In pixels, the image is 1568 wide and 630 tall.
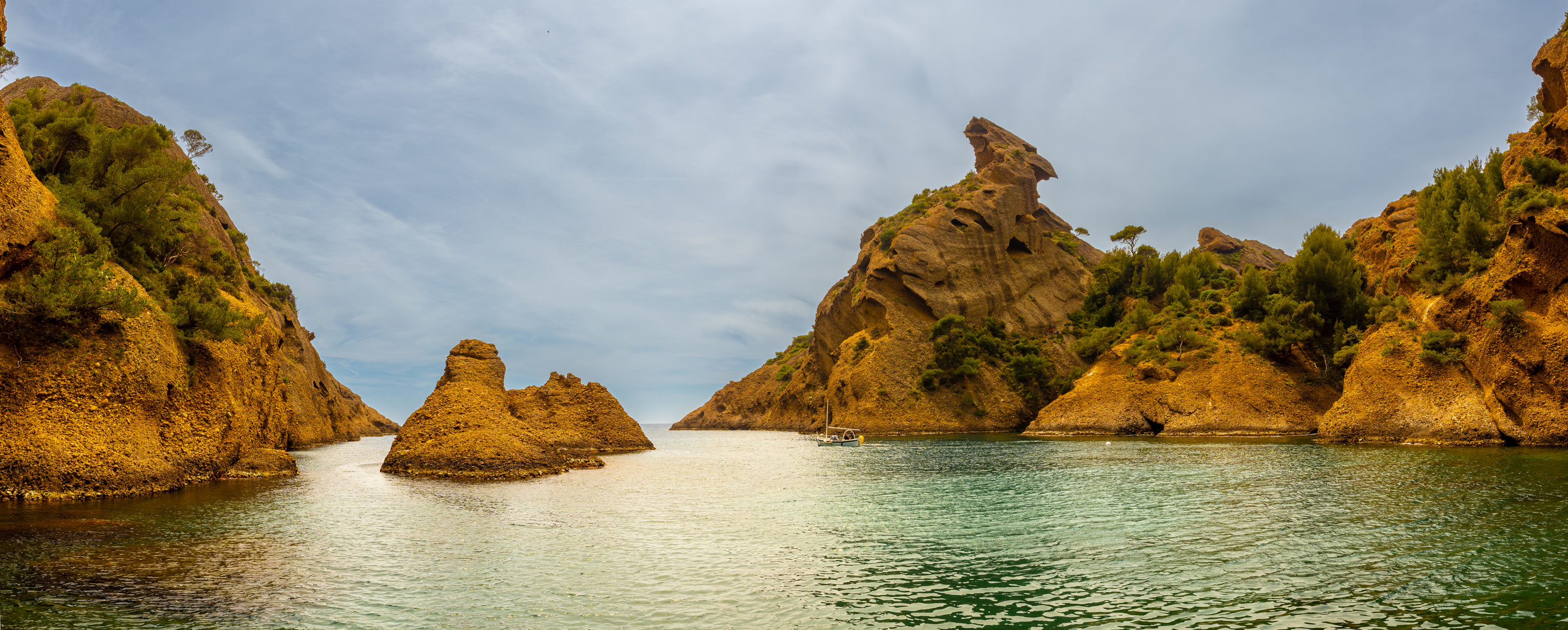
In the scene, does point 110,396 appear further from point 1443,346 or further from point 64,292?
point 1443,346

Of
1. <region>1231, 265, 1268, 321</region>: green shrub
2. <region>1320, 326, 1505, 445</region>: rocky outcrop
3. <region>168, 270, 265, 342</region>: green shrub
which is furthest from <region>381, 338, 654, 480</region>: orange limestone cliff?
<region>1231, 265, 1268, 321</region>: green shrub

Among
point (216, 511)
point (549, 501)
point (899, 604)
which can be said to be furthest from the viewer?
point (549, 501)

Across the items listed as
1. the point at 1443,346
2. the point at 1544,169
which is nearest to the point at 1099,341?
the point at 1443,346

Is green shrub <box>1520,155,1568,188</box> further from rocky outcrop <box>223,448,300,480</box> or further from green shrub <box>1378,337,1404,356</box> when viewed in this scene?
rocky outcrop <box>223,448,300,480</box>

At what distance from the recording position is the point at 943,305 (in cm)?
11350

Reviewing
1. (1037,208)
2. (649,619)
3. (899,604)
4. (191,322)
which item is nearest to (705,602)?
(649,619)

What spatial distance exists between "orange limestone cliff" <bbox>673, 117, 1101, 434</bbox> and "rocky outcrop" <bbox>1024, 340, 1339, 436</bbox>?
70.5ft

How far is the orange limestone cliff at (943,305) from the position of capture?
345ft

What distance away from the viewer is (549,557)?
17625 millimetres

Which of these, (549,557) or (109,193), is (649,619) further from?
(109,193)

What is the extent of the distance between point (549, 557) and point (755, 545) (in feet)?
17.5

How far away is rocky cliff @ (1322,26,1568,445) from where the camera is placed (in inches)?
1539

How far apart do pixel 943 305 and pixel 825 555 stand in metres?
99.0

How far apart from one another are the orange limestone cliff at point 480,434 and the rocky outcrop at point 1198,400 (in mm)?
55305
